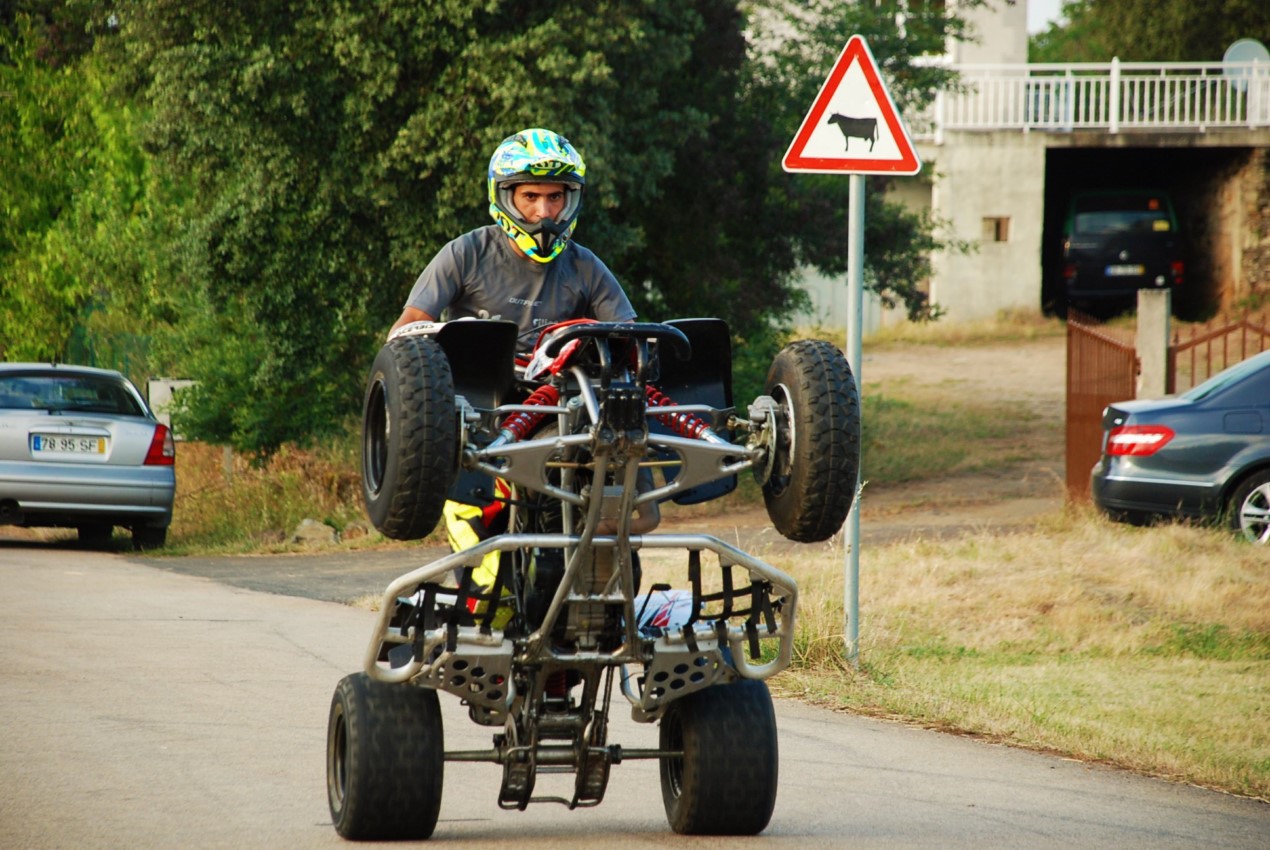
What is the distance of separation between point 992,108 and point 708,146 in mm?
13470

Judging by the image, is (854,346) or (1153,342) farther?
(1153,342)

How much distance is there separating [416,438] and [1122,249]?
27.0m

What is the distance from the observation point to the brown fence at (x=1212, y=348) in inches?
573

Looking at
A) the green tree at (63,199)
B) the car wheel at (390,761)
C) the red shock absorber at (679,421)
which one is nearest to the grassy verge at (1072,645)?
the red shock absorber at (679,421)

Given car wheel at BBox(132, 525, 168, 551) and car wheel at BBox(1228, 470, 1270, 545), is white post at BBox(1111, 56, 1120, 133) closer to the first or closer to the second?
car wheel at BBox(1228, 470, 1270, 545)

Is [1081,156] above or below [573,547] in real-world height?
above

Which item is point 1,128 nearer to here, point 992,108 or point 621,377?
point 992,108

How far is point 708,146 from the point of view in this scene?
18.9 meters

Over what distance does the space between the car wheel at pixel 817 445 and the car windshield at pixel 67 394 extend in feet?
36.9

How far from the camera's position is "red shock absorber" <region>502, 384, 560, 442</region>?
493cm

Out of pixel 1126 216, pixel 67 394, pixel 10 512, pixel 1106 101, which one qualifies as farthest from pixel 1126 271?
pixel 10 512

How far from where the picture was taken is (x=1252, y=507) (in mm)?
12859

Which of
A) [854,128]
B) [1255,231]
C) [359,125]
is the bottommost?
[1255,231]

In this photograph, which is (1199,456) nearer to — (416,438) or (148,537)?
(148,537)
